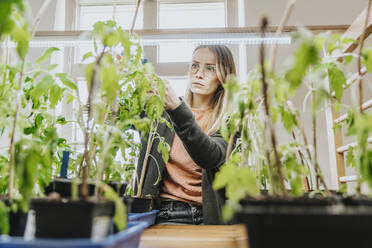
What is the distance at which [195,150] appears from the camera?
1.29 metres

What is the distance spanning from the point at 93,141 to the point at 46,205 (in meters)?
0.32

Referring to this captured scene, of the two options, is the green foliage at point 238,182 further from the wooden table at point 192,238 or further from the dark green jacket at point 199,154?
the dark green jacket at point 199,154

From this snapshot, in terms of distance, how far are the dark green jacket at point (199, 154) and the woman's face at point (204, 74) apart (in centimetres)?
30

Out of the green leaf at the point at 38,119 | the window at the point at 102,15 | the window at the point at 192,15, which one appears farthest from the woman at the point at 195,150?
the window at the point at 102,15

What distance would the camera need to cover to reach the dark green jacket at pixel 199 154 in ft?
4.09

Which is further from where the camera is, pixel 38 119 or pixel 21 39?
pixel 38 119

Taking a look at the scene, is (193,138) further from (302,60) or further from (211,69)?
(302,60)

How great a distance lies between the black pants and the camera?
1464 mm

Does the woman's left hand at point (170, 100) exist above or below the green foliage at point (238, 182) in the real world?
above

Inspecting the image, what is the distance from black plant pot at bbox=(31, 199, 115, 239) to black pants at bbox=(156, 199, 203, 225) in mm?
985

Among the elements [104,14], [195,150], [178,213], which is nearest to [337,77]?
[195,150]

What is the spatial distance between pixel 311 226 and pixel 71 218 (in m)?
0.34

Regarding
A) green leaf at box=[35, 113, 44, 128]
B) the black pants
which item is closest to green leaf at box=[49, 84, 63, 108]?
green leaf at box=[35, 113, 44, 128]

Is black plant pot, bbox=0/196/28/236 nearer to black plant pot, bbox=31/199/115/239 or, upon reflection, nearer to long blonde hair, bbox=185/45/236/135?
black plant pot, bbox=31/199/115/239
